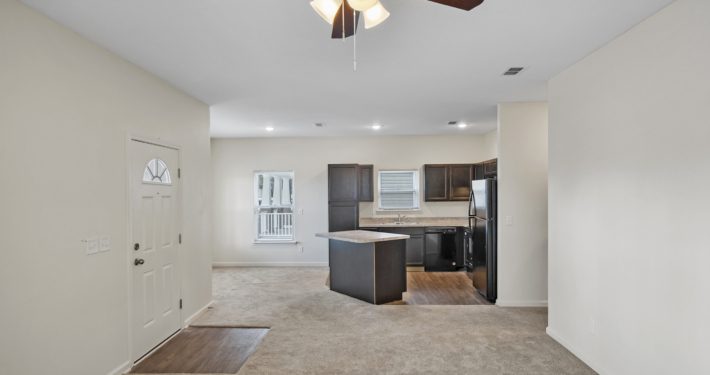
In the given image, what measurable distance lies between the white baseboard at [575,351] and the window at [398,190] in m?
4.10

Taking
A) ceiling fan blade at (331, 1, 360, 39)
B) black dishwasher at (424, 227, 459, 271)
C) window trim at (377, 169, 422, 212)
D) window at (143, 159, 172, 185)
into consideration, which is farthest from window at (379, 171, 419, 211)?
ceiling fan blade at (331, 1, 360, 39)

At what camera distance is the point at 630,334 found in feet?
8.50

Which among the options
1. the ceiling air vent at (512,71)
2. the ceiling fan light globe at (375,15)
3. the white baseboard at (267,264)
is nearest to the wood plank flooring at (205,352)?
the ceiling fan light globe at (375,15)

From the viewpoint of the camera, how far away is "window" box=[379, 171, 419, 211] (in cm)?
759

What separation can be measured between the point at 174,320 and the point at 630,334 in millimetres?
4234

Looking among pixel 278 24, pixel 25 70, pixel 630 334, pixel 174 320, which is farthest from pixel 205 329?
pixel 630 334

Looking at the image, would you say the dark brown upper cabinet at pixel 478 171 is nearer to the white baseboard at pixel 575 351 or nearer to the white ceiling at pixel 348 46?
the white ceiling at pixel 348 46

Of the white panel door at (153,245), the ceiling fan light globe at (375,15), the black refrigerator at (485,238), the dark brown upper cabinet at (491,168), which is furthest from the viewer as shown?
the dark brown upper cabinet at (491,168)

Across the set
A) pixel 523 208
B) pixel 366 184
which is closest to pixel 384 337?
pixel 523 208

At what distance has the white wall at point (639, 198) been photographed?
2072 mm

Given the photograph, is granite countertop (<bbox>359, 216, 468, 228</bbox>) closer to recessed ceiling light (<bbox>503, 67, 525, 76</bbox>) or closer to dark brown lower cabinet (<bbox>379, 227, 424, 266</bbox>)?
dark brown lower cabinet (<bbox>379, 227, 424, 266</bbox>)

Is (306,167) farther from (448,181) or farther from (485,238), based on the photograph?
(485,238)

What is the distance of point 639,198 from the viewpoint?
2.50 m

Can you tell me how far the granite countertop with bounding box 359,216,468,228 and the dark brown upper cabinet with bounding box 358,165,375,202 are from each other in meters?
0.46
